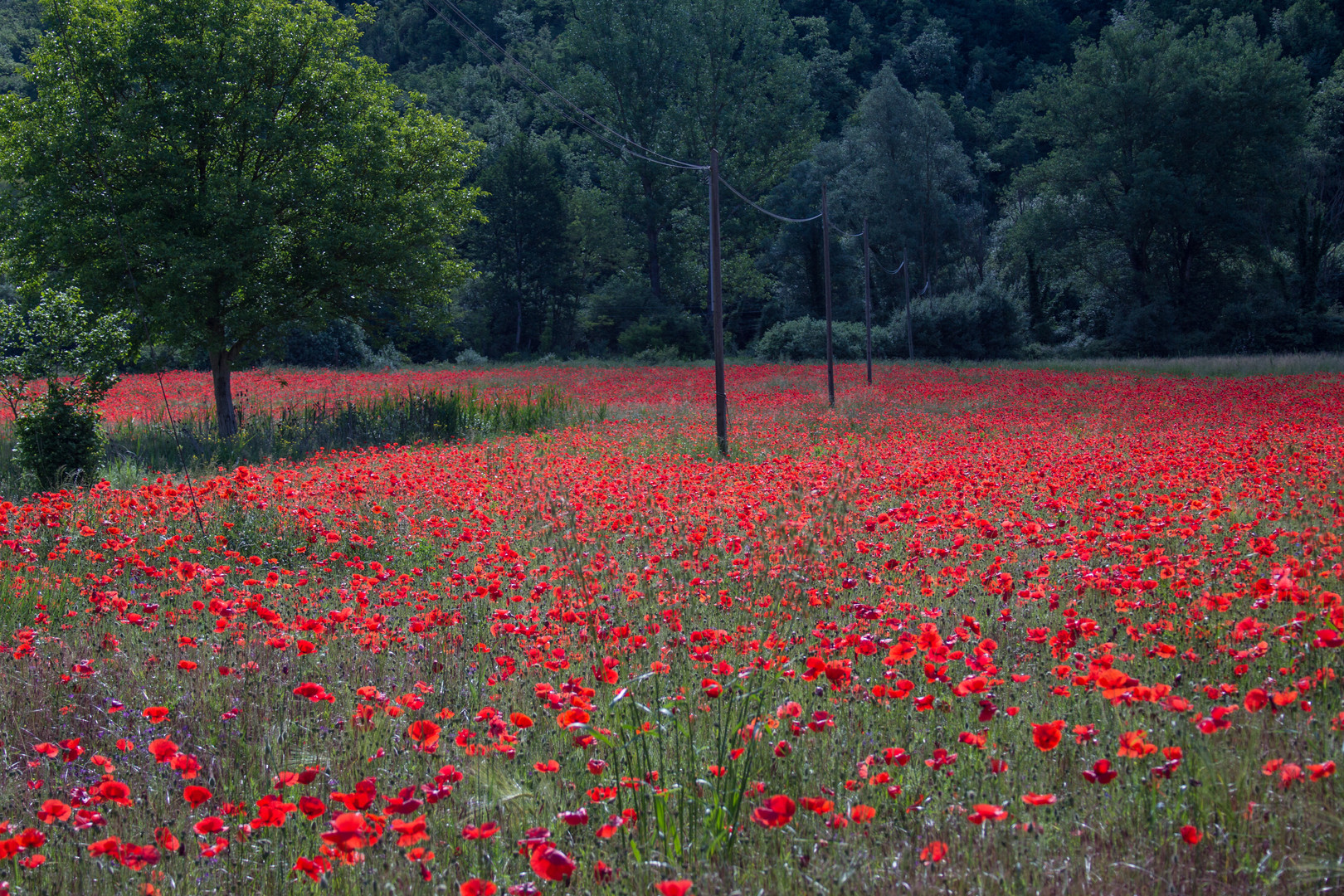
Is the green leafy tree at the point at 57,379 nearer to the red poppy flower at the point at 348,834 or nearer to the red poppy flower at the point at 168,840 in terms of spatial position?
the red poppy flower at the point at 168,840

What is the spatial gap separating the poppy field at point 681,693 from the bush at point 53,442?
3.60 meters

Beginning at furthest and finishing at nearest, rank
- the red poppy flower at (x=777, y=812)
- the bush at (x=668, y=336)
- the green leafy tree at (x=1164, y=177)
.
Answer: the bush at (x=668, y=336) → the green leafy tree at (x=1164, y=177) → the red poppy flower at (x=777, y=812)

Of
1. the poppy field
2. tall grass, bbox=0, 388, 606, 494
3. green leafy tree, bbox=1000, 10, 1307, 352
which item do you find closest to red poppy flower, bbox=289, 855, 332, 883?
the poppy field

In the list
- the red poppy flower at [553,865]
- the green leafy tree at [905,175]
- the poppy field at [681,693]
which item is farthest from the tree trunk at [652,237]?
the red poppy flower at [553,865]

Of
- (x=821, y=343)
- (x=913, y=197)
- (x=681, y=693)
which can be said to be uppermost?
(x=913, y=197)

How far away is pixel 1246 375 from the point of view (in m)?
24.9

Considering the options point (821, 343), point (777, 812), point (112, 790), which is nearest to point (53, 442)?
point (112, 790)

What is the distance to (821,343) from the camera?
A: 41.5 m

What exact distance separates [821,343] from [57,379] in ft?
111

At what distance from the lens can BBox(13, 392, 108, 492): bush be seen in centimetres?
1056

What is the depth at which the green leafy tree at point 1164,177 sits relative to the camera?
44.4 m

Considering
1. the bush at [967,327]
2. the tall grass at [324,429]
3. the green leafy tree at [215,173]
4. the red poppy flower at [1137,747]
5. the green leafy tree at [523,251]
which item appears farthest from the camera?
the green leafy tree at [523,251]

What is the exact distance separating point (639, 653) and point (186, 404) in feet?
64.6

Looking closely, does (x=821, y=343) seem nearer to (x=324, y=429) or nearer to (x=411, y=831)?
(x=324, y=429)
